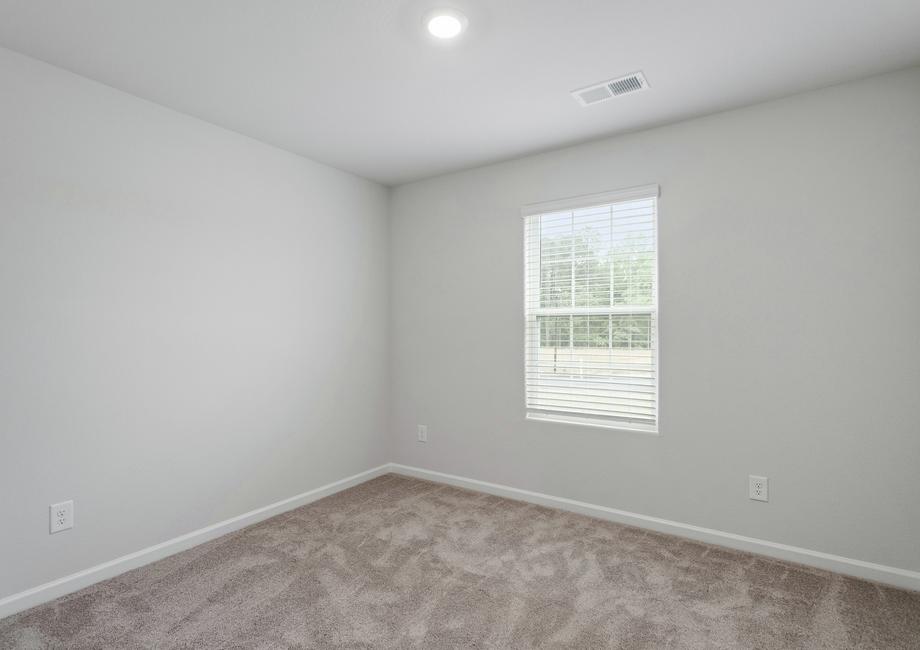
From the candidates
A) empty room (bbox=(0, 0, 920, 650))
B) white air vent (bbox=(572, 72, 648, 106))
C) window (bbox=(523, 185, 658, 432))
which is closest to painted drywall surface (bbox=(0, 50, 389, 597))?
empty room (bbox=(0, 0, 920, 650))

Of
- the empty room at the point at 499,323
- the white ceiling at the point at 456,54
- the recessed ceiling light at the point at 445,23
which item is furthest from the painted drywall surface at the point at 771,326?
the recessed ceiling light at the point at 445,23

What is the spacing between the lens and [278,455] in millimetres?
3477

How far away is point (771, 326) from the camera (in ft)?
9.07

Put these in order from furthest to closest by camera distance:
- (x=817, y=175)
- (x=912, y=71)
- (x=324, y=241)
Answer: (x=324, y=241) → (x=817, y=175) → (x=912, y=71)

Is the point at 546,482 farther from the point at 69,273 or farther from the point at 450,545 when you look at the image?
the point at 69,273

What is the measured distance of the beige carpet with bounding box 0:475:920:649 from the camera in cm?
205

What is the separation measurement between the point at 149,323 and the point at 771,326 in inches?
136

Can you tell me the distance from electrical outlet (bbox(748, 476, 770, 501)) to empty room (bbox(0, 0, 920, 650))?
0.02m

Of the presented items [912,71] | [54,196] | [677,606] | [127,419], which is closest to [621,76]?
[912,71]

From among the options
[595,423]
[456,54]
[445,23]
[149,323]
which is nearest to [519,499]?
[595,423]

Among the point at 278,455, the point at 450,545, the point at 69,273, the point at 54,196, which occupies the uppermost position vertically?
the point at 54,196

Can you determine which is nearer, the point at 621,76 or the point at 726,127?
the point at 621,76

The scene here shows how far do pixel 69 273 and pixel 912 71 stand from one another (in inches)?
168

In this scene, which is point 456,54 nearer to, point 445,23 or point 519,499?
point 445,23
